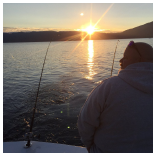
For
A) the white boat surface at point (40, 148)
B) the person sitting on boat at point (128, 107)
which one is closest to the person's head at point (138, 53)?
the person sitting on boat at point (128, 107)

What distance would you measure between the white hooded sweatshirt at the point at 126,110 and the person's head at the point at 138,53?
0.22 feet

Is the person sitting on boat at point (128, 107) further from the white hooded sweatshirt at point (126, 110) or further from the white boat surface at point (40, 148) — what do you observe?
the white boat surface at point (40, 148)

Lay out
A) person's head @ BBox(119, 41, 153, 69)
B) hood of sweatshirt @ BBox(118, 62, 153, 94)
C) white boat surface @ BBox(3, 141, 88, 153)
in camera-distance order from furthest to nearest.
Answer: white boat surface @ BBox(3, 141, 88, 153) → person's head @ BBox(119, 41, 153, 69) → hood of sweatshirt @ BBox(118, 62, 153, 94)

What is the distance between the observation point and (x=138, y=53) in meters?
1.35

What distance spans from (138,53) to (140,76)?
23 centimetres

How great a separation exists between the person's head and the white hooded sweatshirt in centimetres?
7

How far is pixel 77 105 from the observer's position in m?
7.30

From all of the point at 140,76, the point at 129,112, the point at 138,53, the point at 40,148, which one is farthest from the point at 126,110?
the point at 40,148

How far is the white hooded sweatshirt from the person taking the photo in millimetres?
1198

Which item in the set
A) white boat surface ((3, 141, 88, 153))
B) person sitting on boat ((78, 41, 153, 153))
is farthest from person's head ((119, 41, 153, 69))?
white boat surface ((3, 141, 88, 153))

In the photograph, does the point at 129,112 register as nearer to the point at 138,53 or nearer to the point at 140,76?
the point at 140,76

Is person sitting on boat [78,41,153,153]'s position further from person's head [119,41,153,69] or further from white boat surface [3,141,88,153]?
white boat surface [3,141,88,153]

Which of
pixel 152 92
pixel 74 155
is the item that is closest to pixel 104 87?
pixel 152 92

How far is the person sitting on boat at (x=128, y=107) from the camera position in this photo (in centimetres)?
120
